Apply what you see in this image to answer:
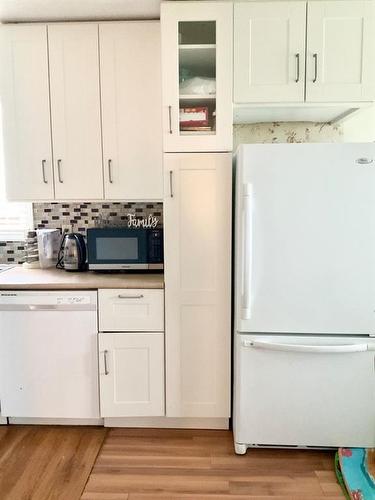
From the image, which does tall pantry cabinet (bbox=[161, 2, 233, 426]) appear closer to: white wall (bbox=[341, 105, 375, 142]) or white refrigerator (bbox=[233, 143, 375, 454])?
white refrigerator (bbox=[233, 143, 375, 454])

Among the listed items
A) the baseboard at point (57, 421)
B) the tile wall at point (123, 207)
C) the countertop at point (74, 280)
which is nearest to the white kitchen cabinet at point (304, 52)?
the tile wall at point (123, 207)

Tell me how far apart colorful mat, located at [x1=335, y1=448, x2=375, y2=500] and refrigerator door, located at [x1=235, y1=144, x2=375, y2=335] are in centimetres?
64

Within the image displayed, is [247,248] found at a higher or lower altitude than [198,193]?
lower

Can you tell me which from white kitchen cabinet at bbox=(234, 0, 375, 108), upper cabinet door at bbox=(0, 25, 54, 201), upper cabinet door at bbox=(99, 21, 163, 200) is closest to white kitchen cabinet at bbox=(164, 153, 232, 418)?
upper cabinet door at bbox=(99, 21, 163, 200)

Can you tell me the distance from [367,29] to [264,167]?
2.97ft

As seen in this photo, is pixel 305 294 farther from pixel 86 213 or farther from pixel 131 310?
pixel 86 213

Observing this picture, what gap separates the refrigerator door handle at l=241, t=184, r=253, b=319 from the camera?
1843mm

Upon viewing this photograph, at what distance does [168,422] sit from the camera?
229 cm

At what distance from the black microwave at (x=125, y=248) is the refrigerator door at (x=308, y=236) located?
0.61 meters

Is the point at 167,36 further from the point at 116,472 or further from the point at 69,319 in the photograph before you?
the point at 116,472

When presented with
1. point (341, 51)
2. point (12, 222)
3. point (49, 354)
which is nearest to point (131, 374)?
point (49, 354)

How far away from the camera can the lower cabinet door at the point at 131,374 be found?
217cm

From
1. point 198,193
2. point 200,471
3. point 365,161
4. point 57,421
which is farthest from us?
point 57,421

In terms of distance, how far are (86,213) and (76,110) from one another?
0.69 m
